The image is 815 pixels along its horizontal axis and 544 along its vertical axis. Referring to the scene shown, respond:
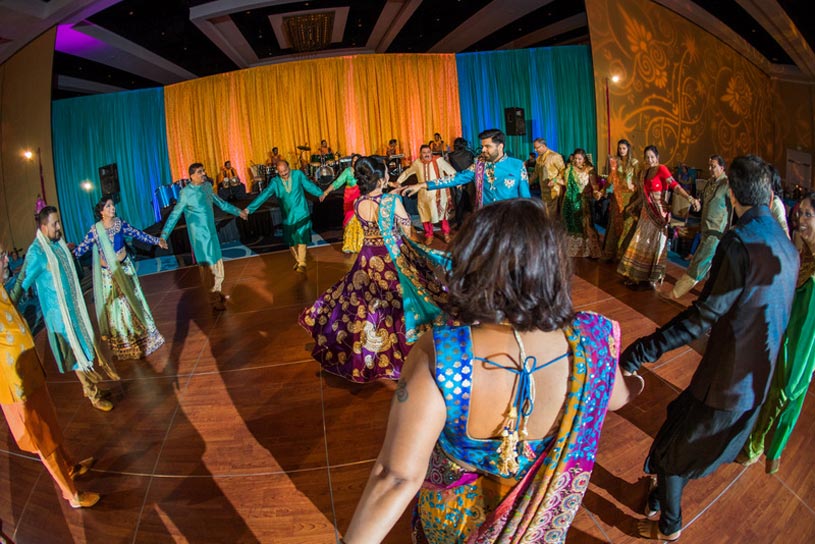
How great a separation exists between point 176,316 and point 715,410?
502 centimetres

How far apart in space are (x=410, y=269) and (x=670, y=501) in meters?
1.84

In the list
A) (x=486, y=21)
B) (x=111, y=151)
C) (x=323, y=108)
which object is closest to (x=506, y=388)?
(x=486, y=21)

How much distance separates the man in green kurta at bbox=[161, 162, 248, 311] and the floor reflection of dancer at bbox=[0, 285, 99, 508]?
2.77 m

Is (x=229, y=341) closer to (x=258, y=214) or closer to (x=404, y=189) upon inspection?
(x=404, y=189)

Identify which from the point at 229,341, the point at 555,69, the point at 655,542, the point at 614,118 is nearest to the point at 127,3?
the point at 229,341

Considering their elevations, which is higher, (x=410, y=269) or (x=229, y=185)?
(x=229, y=185)

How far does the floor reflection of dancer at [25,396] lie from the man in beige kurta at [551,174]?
5.36m

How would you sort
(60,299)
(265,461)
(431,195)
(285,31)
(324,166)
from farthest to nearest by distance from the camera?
(324,166) < (285,31) < (431,195) < (60,299) < (265,461)

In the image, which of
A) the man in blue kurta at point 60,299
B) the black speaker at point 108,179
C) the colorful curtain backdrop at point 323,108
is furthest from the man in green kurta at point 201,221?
the colorful curtain backdrop at point 323,108

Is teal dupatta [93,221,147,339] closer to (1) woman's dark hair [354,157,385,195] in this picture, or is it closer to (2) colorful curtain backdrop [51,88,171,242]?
(1) woman's dark hair [354,157,385,195]

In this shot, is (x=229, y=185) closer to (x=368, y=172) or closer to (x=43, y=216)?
(x=43, y=216)

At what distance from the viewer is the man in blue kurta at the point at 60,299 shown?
10.6ft

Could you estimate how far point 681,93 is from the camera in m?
6.53

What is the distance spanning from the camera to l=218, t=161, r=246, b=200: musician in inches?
436
